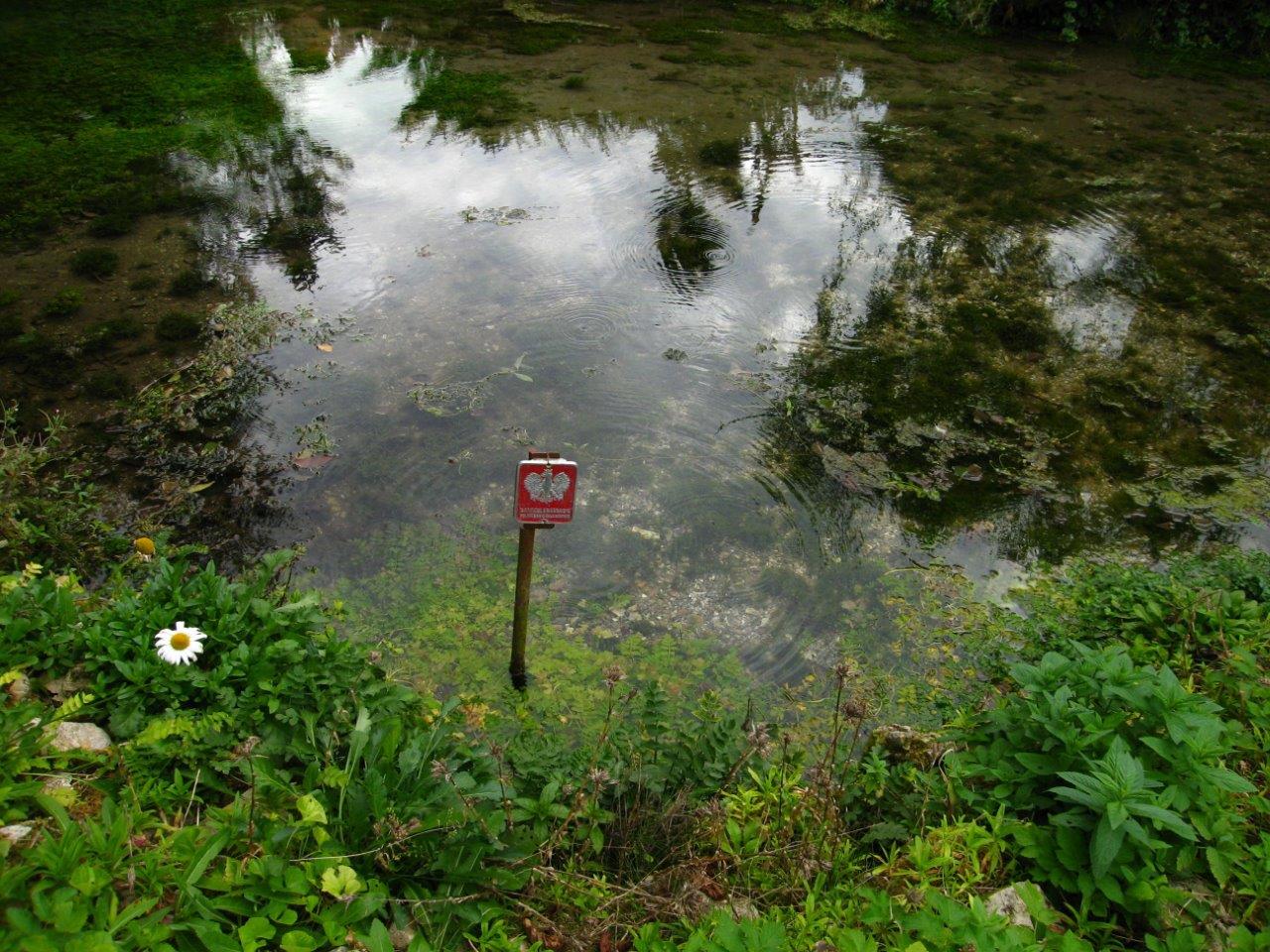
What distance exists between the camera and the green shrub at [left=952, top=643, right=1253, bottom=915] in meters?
1.85

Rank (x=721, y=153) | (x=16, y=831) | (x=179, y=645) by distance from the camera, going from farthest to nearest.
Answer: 1. (x=721, y=153)
2. (x=179, y=645)
3. (x=16, y=831)

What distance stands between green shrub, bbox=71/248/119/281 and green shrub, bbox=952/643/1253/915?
511 cm

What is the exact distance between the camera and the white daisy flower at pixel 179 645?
83.8 inches

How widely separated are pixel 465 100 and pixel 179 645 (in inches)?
248

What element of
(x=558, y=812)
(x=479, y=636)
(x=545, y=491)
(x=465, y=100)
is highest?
(x=465, y=100)

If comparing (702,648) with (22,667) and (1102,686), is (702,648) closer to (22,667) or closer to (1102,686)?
(1102,686)

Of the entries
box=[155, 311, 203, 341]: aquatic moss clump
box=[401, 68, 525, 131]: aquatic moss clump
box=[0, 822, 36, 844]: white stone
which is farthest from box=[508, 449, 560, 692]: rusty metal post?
box=[401, 68, 525, 131]: aquatic moss clump

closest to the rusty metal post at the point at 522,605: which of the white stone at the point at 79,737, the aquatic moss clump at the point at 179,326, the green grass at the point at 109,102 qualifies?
the white stone at the point at 79,737

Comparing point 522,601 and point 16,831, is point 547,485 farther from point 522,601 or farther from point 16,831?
point 16,831

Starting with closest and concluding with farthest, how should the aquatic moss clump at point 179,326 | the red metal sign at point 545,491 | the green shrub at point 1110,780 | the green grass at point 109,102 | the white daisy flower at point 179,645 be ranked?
the green shrub at point 1110,780
the white daisy flower at point 179,645
the red metal sign at point 545,491
the aquatic moss clump at point 179,326
the green grass at point 109,102

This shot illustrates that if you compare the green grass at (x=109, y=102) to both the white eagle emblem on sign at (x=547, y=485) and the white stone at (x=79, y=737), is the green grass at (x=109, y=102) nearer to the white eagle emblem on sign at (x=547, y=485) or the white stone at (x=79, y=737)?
the white stone at (x=79, y=737)

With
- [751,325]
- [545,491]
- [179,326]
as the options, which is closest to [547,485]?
[545,491]

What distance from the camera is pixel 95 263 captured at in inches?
188

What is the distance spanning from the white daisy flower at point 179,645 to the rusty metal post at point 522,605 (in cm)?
92
